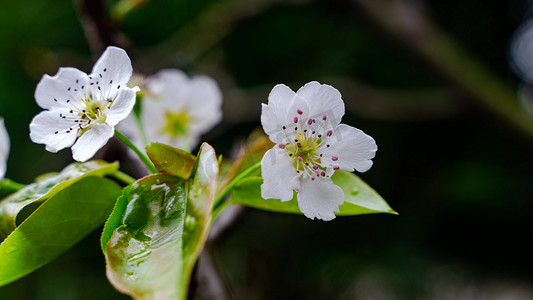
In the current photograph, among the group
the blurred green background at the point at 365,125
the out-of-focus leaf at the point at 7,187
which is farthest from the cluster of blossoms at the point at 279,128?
the blurred green background at the point at 365,125

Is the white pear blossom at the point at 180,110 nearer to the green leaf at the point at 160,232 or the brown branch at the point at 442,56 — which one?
the green leaf at the point at 160,232

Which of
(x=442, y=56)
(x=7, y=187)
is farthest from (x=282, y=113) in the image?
(x=442, y=56)

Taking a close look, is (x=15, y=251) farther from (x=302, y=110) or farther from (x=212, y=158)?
(x=302, y=110)

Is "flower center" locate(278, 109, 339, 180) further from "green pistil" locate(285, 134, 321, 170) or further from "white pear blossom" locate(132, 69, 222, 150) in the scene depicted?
"white pear blossom" locate(132, 69, 222, 150)

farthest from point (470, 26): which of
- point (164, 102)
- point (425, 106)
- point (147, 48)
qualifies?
point (164, 102)

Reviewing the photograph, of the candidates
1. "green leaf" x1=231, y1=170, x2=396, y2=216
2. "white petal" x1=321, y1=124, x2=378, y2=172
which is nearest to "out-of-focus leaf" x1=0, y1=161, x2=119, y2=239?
"green leaf" x1=231, y1=170, x2=396, y2=216
